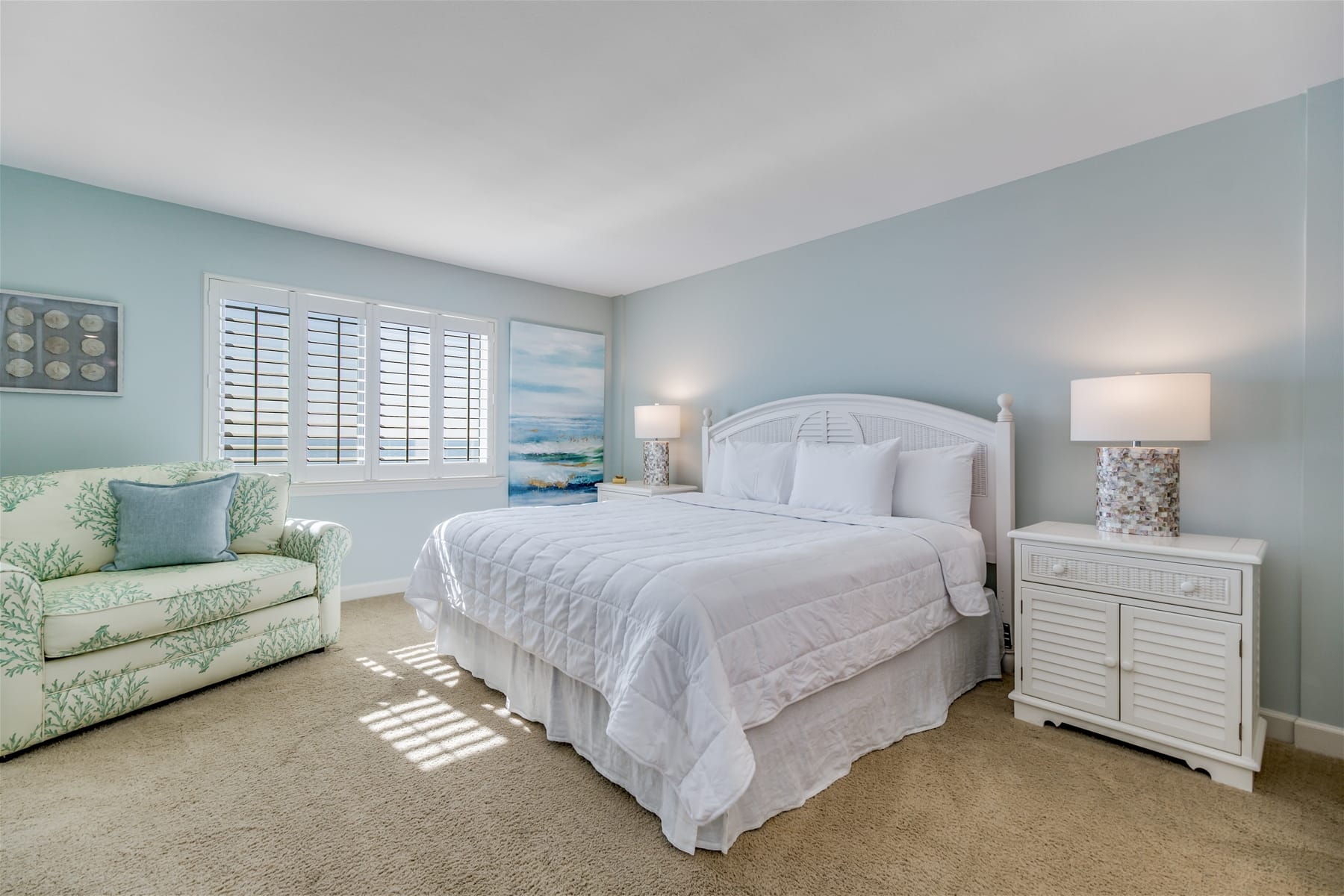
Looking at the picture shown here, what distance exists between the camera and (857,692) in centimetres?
211

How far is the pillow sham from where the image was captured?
3.13 m

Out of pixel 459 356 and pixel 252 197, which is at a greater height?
pixel 252 197

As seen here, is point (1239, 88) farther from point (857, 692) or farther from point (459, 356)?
point (459, 356)

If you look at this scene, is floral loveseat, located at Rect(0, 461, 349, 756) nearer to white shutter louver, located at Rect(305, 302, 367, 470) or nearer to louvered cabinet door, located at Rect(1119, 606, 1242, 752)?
white shutter louver, located at Rect(305, 302, 367, 470)

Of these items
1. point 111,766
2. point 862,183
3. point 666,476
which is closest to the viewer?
point 111,766

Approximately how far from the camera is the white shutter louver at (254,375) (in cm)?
365

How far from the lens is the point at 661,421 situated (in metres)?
4.72

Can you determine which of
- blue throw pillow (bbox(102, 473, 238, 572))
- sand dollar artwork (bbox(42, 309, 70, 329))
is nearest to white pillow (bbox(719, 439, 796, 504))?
blue throw pillow (bbox(102, 473, 238, 572))

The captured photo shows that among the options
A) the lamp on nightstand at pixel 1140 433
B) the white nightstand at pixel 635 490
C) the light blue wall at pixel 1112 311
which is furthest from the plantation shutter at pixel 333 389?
the lamp on nightstand at pixel 1140 433

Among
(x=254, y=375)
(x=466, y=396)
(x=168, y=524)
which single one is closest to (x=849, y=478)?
Answer: (x=466, y=396)

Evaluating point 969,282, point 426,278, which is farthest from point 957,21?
point 426,278

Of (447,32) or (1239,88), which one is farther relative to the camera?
(1239,88)

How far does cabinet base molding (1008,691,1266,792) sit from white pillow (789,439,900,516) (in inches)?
39.9

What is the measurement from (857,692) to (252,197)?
396 centimetres
